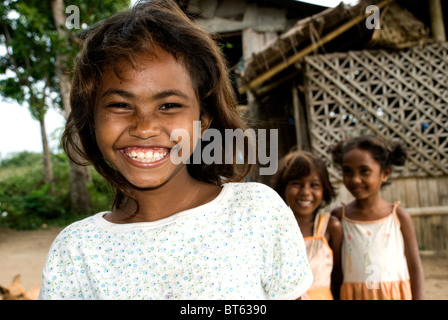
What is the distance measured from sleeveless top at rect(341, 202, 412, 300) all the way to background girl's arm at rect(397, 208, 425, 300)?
1.0 inches

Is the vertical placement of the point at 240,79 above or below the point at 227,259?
above

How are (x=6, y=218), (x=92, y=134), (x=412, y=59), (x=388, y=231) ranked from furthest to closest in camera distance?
1. (x=6, y=218)
2. (x=412, y=59)
3. (x=388, y=231)
4. (x=92, y=134)

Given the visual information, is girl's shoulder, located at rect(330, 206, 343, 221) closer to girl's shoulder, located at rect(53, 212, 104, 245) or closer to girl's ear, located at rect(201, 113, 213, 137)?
girl's ear, located at rect(201, 113, 213, 137)

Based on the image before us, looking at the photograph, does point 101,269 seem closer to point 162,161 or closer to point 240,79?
point 162,161

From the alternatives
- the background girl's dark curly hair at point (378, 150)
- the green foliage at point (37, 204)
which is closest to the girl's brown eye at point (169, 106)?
the background girl's dark curly hair at point (378, 150)

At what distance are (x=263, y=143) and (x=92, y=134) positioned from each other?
71 cm

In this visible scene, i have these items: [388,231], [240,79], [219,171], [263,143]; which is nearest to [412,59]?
[240,79]

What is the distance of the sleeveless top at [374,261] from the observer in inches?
84.7

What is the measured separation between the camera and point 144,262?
101cm

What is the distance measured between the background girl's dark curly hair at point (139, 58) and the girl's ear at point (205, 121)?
0.01 metres

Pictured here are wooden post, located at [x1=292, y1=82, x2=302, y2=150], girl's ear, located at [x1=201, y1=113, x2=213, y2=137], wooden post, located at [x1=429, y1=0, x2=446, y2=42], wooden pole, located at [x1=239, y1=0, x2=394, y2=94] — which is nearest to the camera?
girl's ear, located at [x1=201, y1=113, x2=213, y2=137]

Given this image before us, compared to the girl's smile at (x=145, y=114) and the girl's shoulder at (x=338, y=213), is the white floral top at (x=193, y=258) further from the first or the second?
the girl's shoulder at (x=338, y=213)

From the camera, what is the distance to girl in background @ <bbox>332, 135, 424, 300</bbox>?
216 cm

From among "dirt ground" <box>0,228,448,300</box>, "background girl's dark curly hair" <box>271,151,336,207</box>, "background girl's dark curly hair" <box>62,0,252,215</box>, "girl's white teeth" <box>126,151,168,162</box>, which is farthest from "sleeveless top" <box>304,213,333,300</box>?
"dirt ground" <box>0,228,448,300</box>
